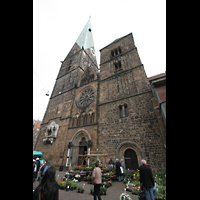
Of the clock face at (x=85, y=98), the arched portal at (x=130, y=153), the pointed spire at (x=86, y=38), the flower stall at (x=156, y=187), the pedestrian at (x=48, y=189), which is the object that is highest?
the pointed spire at (x=86, y=38)

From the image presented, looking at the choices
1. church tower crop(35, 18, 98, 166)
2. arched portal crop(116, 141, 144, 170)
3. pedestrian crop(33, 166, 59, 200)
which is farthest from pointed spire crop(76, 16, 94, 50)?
pedestrian crop(33, 166, 59, 200)

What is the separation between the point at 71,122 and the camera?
14.0 meters

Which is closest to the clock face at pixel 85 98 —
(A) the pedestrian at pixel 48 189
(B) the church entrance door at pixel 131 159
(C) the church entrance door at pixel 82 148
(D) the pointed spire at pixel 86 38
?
(C) the church entrance door at pixel 82 148

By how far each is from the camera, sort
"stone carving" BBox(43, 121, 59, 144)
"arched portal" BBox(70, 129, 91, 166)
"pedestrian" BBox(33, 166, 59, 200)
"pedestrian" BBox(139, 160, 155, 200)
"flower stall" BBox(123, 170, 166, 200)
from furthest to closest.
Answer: "stone carving" BBox(43, 121, 59, 144), "arched portal" BBox(70, 129, 91, 166), "flower stall" BBox(123, 170, 166, 200), "pedestrian" BBox(139, 160, 155, 200), "pedestrian" BBox(33, 166, 59, 200)

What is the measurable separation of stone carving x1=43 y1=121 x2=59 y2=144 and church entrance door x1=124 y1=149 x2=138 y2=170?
9941 millimetres

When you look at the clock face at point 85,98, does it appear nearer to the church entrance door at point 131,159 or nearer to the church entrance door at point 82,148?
the church entrance door at point 82,148

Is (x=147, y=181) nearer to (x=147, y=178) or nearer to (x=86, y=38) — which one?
(x=147, y=178)

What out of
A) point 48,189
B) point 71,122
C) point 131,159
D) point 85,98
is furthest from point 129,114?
point 48,189

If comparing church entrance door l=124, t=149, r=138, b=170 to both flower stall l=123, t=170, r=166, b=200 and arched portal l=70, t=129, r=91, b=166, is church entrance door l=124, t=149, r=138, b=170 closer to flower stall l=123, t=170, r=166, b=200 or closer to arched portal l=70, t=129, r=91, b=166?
flower stall l=123, t=170, r=166, b=200

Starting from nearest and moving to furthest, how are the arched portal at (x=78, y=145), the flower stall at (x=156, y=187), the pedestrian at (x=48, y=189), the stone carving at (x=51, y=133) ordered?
the pedestrian at (x=48, y=189), the flower stall at (x=156, y=187), the arched portal at (x=78, y=145), the stone carving at (x=51, y=133)

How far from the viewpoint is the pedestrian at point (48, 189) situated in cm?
193

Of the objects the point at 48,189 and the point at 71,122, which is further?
the point at 71,122

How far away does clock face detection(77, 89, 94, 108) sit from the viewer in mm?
13966

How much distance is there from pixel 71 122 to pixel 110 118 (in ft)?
19.7
